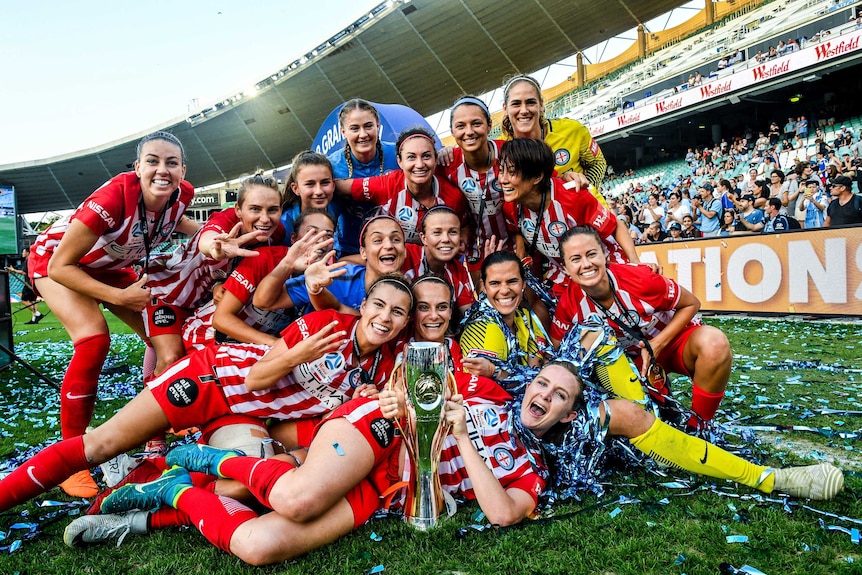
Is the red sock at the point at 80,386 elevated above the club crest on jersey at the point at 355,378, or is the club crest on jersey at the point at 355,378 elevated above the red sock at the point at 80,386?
the red sock at the point at 80,386

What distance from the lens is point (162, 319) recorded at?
397cm

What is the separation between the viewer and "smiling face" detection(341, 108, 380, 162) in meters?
4.39

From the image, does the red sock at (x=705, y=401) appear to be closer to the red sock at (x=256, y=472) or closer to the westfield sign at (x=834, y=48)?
the red sock at (x=256, y=472)

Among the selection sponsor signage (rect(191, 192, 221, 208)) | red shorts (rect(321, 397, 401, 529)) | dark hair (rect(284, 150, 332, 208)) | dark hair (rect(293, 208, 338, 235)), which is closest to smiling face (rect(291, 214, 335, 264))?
dark hair (rect(293, 208, 338, 235))

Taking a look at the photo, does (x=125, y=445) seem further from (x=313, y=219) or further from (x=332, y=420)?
(x=313, y=219)

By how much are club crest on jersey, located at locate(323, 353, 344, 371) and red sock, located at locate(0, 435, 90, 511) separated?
1.17 m

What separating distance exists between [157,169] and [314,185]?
3.18 feet

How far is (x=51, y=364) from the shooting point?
7965 millimetres

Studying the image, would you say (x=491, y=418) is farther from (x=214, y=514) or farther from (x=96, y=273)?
(x=96, y=273)

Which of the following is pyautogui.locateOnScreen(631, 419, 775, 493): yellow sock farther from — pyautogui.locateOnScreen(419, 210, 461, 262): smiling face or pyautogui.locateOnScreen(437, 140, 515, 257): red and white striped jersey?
pyautogui.locateOnScreen(437, 140, 515, 257): red and white striped jersey

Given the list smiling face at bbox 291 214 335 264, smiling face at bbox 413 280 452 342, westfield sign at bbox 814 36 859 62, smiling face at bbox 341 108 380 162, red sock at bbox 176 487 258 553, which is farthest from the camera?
westfield sign at bbox 814 36 859 62

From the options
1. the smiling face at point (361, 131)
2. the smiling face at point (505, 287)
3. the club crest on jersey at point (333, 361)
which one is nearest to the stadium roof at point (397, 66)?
the smiling face at point (361, 131)

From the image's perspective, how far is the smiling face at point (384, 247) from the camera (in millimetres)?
3488

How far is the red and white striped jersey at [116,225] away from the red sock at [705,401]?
354 centimetres
